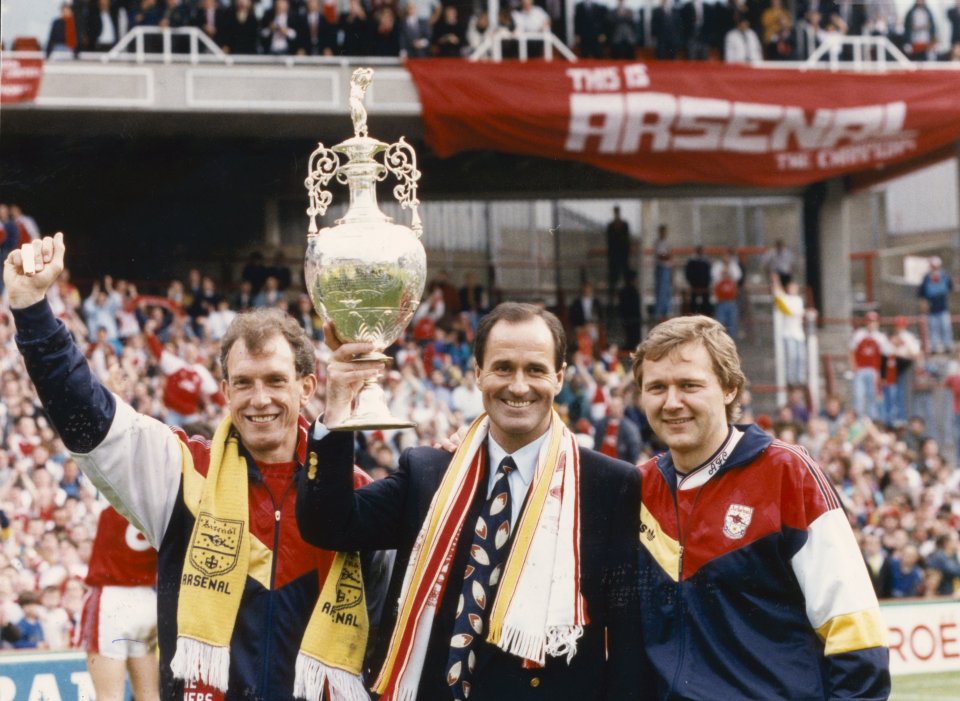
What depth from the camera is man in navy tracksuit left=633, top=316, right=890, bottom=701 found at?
384cm

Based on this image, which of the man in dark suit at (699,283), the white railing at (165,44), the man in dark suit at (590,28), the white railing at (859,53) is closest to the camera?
the white railing at (165,44)

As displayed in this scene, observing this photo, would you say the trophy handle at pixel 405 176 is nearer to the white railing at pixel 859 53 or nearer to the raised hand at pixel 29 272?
the raised hand at pixel 29 272

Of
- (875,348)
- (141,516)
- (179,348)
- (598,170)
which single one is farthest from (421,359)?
(141,516)

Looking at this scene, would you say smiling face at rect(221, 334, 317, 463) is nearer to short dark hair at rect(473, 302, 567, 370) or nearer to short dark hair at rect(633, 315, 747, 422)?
short dark hair at rect(473, 302, 567, 370)

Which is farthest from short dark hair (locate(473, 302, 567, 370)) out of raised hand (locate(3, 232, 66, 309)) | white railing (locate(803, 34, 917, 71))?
white railing (locate(803, 34, 917, 71))

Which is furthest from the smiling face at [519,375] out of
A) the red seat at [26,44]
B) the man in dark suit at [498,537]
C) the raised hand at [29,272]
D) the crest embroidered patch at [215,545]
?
the red seat at [26,44]

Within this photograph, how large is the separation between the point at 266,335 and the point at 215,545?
2.00ft

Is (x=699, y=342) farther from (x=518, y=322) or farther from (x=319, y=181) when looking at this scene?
(x=319, y=181)

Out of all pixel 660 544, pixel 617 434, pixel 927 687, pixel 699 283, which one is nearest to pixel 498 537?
pixel 660 544

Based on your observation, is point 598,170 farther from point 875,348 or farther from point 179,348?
point 179,348

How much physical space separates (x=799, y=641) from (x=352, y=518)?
49.1 inches

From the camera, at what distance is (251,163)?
74.9 feet

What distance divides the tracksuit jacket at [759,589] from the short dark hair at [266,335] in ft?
3.62

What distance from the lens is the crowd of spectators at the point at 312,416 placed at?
1070 centimetres
